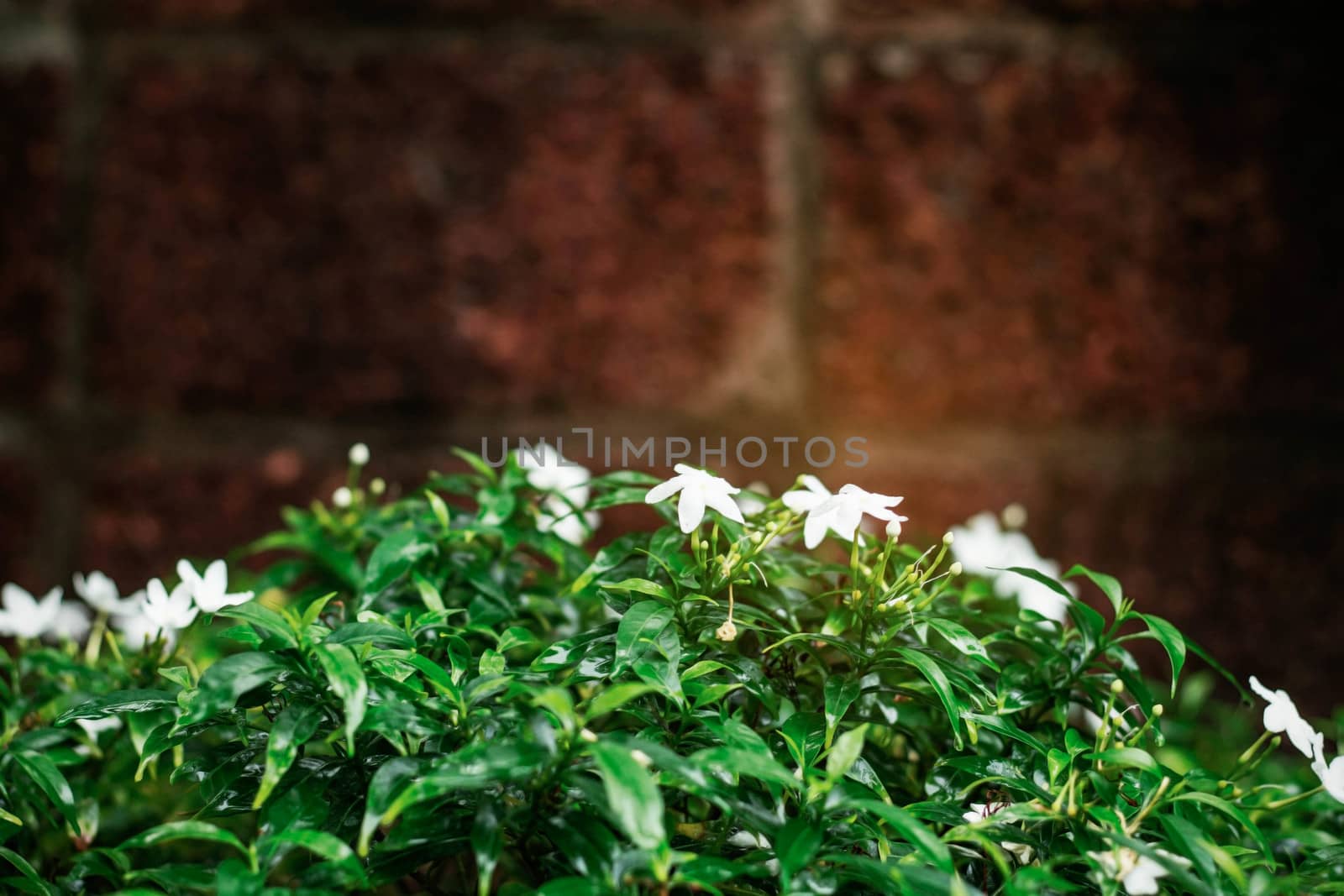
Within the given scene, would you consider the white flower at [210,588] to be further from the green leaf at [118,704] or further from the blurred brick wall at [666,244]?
the blurred brick wall at [666,244]

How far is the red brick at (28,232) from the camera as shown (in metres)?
0.98

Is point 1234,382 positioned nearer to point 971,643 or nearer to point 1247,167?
point 1247,167

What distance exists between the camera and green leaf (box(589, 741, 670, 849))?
29 centimetres

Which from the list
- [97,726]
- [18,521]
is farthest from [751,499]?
[18,521]

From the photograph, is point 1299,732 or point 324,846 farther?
point 1299,732

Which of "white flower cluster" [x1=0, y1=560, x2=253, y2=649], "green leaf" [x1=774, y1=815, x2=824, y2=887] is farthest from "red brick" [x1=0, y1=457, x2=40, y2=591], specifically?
"green leaf" [x1=774, y1=815, x2=824, y2=887]

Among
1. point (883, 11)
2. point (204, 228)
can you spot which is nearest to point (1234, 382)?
point (883, 11)

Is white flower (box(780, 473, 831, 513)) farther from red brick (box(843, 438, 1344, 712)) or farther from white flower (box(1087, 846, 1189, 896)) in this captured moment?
red brick (box(843, 438, 1344, 712))

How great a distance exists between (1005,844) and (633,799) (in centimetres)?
19

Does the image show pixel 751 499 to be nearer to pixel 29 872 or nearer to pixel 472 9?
pixel 29 872

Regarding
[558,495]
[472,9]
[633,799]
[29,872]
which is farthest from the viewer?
[472,9]

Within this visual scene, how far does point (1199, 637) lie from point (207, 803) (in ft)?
3.22

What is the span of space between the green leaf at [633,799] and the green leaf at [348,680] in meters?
0.08

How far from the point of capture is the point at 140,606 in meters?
0.52
